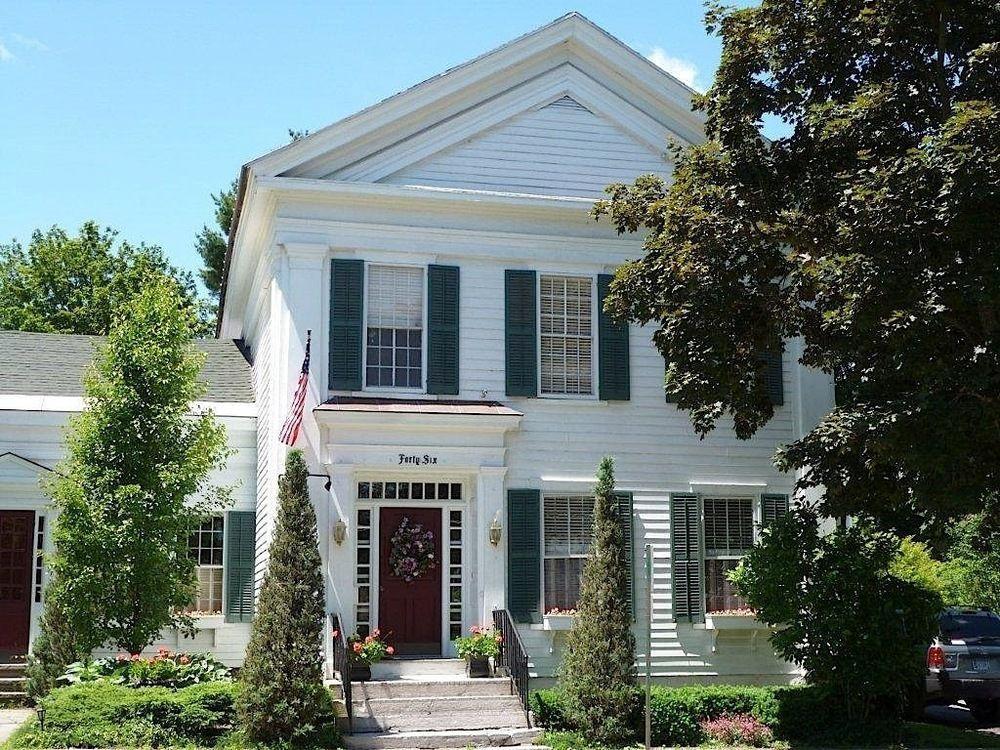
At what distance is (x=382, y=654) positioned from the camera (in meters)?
15.1

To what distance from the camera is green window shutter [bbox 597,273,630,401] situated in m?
17.2

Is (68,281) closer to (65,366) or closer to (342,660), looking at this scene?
(65,366)

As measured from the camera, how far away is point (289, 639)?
44.3 ft

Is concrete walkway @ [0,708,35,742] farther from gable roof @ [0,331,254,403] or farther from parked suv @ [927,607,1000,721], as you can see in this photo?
parked suv @ [927,607,1000,721]

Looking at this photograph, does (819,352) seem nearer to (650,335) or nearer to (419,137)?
(650,335)

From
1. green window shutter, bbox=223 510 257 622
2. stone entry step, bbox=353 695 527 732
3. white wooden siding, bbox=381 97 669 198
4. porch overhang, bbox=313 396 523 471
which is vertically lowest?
stone entry step, bbox=353 695 527 732

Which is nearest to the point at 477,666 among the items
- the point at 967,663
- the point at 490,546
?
the point at 490,546

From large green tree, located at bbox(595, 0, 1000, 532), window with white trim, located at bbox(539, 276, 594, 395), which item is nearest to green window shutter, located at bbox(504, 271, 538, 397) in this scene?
window with white trim, located at bbox(539, 276, 594, 395)

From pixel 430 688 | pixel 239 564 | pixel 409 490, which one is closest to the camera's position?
pixel 430 688

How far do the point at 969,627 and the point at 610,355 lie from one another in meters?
6.46

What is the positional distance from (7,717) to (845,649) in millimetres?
10779

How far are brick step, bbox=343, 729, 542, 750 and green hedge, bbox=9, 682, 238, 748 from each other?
159 cm

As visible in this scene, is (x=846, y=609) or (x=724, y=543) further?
(x=724, y=543)

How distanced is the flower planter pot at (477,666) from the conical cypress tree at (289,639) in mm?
2342
